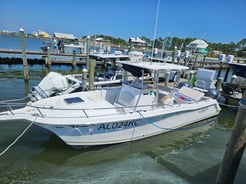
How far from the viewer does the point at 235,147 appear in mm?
2967

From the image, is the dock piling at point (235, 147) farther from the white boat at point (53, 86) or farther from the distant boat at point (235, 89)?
the distant boat at point (235, 89)

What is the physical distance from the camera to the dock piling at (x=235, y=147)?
2869 millimetres

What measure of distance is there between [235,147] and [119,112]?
9.86 feet

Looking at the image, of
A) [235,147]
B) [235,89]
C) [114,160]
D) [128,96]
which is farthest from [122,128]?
[235,89]

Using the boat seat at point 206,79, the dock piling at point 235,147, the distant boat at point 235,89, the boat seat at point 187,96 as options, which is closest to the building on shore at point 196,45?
the boat seat at point 206,79

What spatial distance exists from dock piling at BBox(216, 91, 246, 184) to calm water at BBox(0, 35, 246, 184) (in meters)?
1.40

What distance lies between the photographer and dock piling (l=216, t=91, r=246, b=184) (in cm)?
287

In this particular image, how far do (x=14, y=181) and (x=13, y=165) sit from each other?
1.86 ft

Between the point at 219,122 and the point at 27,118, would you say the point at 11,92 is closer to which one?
the point at 27,118

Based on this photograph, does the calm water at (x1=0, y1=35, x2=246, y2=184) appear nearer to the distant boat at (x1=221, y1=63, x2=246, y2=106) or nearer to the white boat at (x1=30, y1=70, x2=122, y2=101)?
the white boat at (x1=30, y1=70, x2=122, y2=101)

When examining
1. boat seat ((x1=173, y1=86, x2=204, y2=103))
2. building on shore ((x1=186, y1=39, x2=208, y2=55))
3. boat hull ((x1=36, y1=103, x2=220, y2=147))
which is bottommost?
boat hull ((x1=36, y1=103, x2=220, y2=147))

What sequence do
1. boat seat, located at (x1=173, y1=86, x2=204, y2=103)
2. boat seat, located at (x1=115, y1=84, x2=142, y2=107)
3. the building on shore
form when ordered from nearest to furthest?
boat seat, located at (x1=115, y1=84, x2=142, y2=107) → boat seat, located at (x1=173, y1=86, x2=204, y2=103) → the building on shore

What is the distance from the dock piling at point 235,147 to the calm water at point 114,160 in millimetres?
1403

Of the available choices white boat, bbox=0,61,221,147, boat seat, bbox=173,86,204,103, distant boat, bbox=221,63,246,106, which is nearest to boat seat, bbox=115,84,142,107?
white boat, bbox=0,61,221,147
